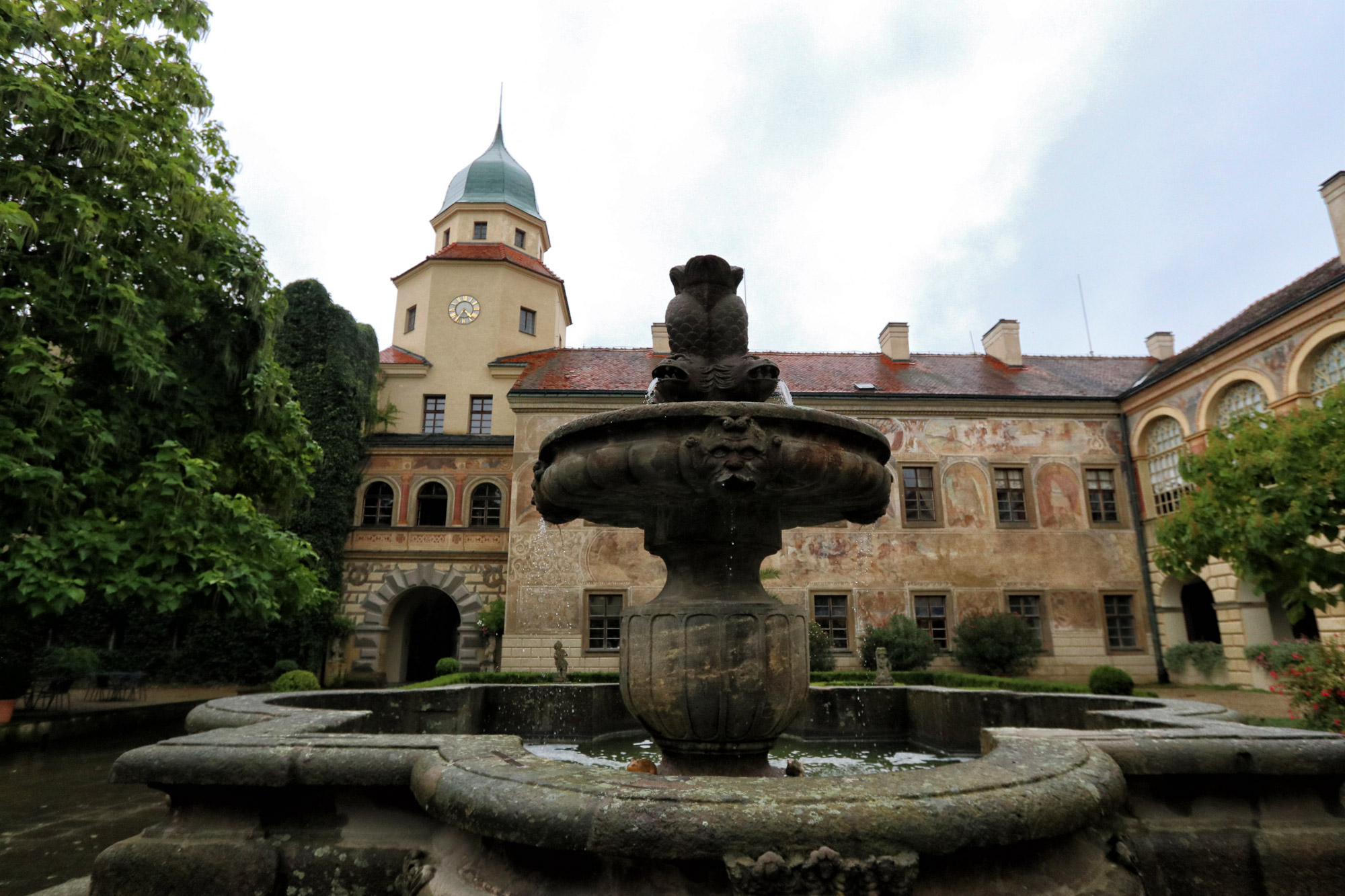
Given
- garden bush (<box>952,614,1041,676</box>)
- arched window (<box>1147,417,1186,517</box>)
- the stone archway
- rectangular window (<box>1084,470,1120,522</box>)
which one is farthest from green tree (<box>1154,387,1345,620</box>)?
the stone archway

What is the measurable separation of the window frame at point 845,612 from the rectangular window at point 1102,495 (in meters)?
7.99

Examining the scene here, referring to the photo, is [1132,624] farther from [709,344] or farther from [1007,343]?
[709,344]

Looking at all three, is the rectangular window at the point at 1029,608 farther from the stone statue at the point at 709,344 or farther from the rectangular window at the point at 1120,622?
the stone statue at the point at 709,344

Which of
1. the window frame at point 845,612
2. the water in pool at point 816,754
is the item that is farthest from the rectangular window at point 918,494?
Answer: the water in pool at point 816,754

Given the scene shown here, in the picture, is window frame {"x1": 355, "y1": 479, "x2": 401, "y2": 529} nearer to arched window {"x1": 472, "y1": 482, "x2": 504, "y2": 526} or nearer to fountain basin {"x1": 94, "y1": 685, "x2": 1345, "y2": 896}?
arched window {"x1": 472, "y1": 482, "x2": 504, "y2": 526}

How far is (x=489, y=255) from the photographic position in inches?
1153

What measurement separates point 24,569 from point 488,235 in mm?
25405

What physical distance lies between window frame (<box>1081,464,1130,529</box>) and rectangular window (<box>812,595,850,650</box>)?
8.00 m

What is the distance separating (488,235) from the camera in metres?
31.0

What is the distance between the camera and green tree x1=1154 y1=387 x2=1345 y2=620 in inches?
357

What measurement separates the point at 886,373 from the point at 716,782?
2379cm

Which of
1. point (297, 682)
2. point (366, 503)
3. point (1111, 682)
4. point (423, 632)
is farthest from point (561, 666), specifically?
point (423, 632)

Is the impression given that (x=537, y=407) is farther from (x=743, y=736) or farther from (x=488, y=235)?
(x=743, y=736)

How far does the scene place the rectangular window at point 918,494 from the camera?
853 inches
